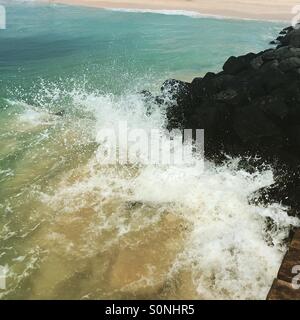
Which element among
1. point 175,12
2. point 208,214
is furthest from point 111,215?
point 175,12

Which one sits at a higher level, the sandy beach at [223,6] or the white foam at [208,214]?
the sandy beach at [223,6]

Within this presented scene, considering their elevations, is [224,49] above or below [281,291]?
above

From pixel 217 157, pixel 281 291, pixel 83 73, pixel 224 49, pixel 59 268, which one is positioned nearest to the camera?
pixel 281 291

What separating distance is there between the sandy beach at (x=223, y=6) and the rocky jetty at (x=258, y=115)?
1534 cm

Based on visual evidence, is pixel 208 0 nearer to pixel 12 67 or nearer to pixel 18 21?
pixel 18 21

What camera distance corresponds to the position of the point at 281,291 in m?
6.34

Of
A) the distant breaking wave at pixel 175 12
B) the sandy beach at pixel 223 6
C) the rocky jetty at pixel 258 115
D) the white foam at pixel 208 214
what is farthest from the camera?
the distant breaking wave at pixel 175 12

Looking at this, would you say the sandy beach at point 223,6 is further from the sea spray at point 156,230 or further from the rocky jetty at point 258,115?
the sea spray at point 156,230

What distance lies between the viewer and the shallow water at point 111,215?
7.19 m

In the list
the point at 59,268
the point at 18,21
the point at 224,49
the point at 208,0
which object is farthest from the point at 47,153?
the point at 208,0

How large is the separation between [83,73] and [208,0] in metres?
16.3
